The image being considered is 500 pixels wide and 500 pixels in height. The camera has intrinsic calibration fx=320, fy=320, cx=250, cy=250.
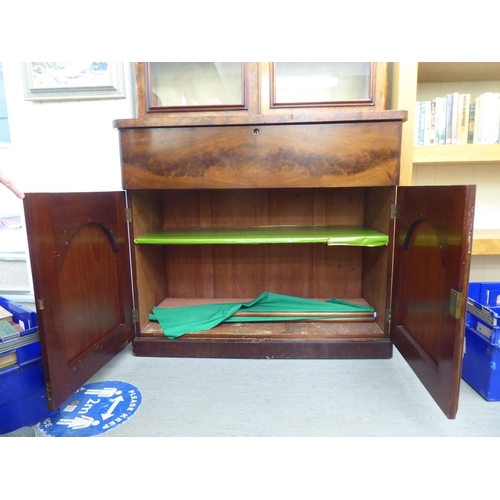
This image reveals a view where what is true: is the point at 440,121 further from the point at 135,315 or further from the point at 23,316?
the point at 23,316

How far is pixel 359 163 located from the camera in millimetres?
1281

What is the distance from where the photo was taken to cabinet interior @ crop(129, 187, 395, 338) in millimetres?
1741

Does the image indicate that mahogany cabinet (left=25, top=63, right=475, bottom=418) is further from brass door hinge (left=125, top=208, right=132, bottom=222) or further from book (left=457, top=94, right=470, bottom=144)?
book (left=457, top=94, right=470, bottom=144)

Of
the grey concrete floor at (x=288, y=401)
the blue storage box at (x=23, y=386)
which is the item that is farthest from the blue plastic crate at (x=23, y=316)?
the grey concrete floor at (x=288, y=401)

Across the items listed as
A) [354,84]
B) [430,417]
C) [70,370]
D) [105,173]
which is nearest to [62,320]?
[70,370]

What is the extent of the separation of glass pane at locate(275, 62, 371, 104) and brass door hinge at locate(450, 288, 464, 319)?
39.0 inches

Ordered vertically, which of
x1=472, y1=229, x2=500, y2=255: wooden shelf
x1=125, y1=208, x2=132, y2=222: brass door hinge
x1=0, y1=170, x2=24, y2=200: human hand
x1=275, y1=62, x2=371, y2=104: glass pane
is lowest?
x1=472, y1=229, x2=500, y2=255: wooden shelf

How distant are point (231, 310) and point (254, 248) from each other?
42cm

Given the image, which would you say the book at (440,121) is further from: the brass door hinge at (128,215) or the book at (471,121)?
the brass door hinge at (128,215)

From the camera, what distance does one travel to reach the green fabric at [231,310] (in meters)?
1.52

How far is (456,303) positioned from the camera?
851mm

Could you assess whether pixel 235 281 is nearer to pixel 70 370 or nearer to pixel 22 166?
pixel 70 370

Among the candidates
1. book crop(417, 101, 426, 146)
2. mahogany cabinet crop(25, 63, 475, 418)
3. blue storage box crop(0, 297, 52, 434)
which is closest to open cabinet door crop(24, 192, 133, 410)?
mahogany cabinet crop(25, 63, 475, 418)

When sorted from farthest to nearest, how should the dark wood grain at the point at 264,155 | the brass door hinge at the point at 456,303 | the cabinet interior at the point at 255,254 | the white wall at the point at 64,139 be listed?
the cabinet interior at the point at 255,254 → the white wall at the point at 64,139 → the dark wood grain at the point at 264,155 → the brass door hinge at the point at 456,303
